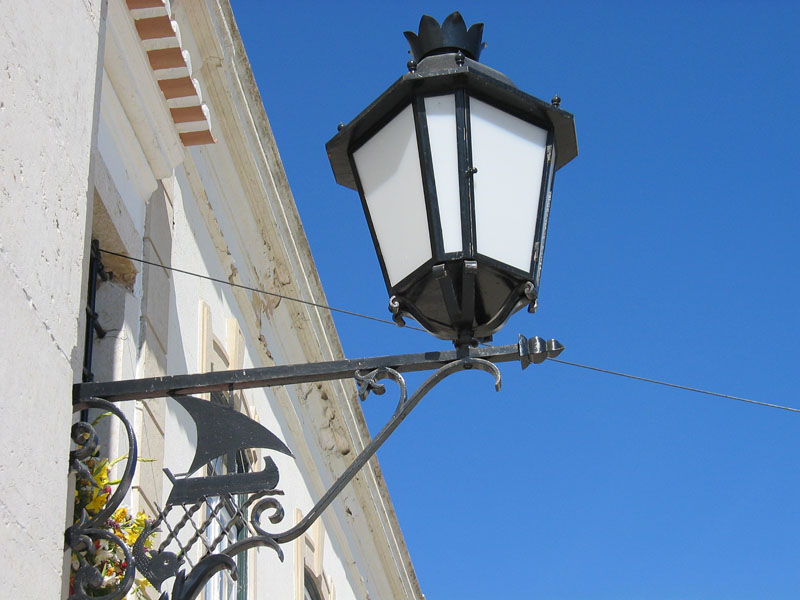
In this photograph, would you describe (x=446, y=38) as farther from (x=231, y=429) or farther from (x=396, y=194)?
(x=231, y=429)

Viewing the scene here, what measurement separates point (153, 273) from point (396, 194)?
2.37m

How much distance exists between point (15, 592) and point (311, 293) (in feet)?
21.0

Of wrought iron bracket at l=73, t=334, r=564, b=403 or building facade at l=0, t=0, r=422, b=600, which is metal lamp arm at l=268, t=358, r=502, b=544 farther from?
building facade at l=0, t=0, r=422, b=600

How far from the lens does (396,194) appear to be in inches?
145

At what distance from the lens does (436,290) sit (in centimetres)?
356

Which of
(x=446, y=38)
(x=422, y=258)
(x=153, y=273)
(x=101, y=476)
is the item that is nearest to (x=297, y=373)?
(x=422, y=258)

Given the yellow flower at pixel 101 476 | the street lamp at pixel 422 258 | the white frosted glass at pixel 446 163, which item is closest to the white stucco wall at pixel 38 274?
the street lamp at pixel 422 258

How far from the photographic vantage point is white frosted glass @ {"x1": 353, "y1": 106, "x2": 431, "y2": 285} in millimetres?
3605

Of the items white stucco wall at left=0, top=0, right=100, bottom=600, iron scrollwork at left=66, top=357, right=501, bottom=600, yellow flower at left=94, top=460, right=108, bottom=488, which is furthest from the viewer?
yellow flower at left=94, top=460, right=108, bottom=488

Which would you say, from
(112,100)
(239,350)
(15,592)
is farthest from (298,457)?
(15,592)

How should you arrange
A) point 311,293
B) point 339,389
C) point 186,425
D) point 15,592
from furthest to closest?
point 339,389
point 311,293
point 186,425
point 15,592

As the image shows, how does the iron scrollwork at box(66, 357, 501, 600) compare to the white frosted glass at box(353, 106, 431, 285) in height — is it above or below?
below

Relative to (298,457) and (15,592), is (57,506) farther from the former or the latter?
(298,457)

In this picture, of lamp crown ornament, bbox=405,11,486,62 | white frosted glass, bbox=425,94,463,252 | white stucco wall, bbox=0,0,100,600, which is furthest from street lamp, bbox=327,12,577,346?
white stucco wall, bbox=0,0,100,600
